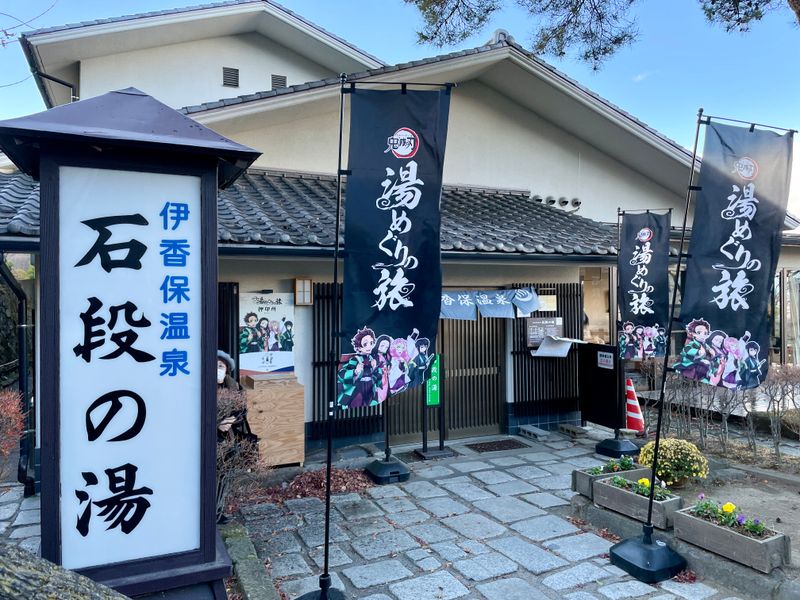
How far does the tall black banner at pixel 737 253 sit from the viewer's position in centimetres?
541

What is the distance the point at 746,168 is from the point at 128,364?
5807 millimetres

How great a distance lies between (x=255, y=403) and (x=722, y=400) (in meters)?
7.37

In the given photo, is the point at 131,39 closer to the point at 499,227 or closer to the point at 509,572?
the point at 499,227

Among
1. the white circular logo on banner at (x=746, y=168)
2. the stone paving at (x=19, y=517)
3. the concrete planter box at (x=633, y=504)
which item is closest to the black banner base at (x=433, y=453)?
the concrete planter box at (x=633, y=504)

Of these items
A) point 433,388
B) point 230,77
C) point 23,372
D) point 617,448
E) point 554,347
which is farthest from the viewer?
point 230,77

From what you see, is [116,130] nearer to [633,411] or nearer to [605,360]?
[605,360]

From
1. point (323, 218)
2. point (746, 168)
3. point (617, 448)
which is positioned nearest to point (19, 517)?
point (323, 218)

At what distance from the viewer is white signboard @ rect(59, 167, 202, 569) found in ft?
10.7

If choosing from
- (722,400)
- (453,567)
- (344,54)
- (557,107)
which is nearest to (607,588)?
(453,567)

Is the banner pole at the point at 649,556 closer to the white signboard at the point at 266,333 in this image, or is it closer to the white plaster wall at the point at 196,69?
the white signboard at the point at 266,333

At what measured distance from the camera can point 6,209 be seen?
6.34m

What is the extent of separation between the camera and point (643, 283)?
9.05 meters

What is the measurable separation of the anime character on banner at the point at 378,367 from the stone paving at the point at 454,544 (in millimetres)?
1629

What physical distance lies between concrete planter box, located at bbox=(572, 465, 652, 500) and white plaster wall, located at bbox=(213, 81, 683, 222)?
702 centimetres
